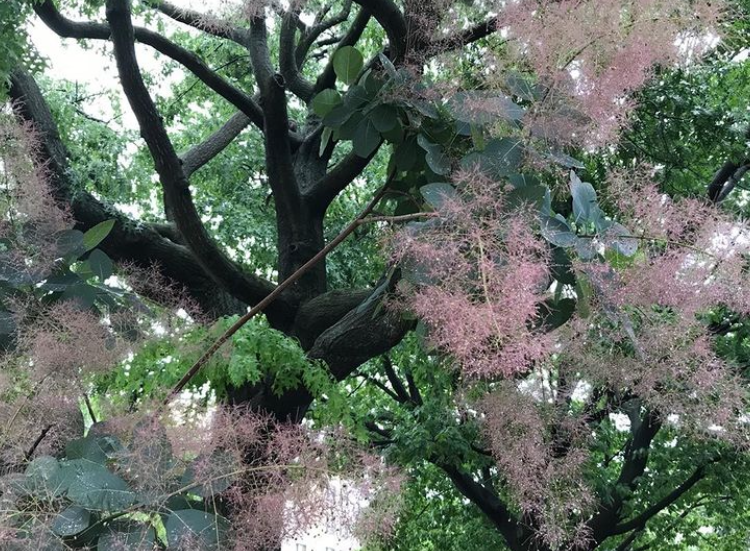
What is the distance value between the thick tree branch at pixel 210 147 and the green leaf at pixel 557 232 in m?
3.00

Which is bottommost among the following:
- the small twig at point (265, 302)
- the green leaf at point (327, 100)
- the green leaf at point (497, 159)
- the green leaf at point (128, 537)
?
the green leaf at point (128, 537)

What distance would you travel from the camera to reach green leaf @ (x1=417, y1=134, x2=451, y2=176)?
70.2 inches

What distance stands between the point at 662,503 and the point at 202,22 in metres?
4.84

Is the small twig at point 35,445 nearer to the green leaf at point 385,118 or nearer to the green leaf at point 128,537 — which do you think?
the green leaf at point 128,537

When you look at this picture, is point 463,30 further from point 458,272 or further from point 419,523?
point 419,523

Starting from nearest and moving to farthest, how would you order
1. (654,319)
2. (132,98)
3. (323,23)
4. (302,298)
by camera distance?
(654,319) < (132,98) < (302,298) < (323,23)

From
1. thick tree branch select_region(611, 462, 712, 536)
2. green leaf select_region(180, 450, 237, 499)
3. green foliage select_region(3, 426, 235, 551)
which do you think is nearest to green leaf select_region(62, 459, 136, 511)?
green foliage select_region(3, 426, 235, 551)

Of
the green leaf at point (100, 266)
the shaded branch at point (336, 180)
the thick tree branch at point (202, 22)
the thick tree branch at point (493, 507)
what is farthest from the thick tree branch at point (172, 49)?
the thick tree branch at point (493, 507)

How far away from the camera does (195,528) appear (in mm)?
1473

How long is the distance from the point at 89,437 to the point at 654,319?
1190 millimetres

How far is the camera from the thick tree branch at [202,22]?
117 inches

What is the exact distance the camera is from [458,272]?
4.93 ft

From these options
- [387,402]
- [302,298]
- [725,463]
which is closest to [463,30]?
[302,298]

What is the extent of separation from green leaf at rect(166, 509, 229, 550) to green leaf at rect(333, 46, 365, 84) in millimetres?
1078
